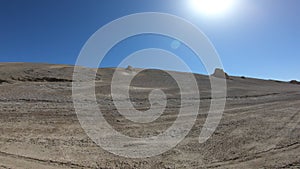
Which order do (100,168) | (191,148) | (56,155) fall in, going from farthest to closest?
1. (191,148)
2. (56,155)
3. (100,168)

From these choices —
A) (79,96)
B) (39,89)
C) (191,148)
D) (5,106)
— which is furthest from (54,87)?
(191,148)

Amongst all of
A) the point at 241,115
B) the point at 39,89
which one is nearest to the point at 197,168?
the point at 241,115

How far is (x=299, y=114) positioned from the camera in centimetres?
1184

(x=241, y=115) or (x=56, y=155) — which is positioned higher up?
(x=241, y=115)

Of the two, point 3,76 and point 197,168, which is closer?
point 197,168

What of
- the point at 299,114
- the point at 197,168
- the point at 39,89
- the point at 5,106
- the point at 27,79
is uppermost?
the point at 27,79

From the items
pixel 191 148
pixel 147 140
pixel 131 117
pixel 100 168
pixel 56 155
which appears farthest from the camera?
pixel 131 117

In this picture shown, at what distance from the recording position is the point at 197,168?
19.4ft

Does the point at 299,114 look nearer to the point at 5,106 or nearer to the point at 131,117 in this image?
the point at 131,117

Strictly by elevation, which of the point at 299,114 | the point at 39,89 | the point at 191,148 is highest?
the point at 39,89

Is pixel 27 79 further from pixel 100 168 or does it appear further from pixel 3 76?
pixel 100 168

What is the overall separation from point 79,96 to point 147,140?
7.90 m

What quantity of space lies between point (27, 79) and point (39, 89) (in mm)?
4723

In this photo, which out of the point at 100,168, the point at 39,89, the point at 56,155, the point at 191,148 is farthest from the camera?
the point at 39,89
